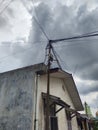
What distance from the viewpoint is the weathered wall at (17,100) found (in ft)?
36.5

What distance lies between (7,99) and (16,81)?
4.26ft

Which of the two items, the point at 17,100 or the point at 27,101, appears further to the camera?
the point at 17,100

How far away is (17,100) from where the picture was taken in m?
11.9

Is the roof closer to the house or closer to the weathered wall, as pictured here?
the house

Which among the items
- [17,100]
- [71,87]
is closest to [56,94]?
[71,87]

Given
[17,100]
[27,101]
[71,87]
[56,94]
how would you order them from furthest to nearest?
[71,87] → [56,94] → [17,100] → [27,101]

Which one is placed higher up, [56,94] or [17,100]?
[56,94]

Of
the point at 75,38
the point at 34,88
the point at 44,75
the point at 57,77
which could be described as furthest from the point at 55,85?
the point at 75,38

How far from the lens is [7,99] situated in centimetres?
1247

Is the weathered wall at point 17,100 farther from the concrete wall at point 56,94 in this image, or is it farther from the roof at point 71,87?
the roof at point 71,87

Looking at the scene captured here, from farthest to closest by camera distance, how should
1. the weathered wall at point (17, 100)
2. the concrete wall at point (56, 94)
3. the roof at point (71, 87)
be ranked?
1. the roof at point (71, 87)
2. the concrete wall at point (56, 94)
3. the weathered wall at point (17, 100)

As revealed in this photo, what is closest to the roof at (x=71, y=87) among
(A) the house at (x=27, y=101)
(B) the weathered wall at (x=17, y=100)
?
(A) the house at (x=27, y=101)

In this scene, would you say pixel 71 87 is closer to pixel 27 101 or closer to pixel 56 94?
pixel 56 94

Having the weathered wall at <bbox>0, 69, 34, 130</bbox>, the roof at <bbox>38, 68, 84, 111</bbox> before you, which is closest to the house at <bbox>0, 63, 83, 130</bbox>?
the weathered wall at <bbox>0, 69, 34, 130</bbox>
